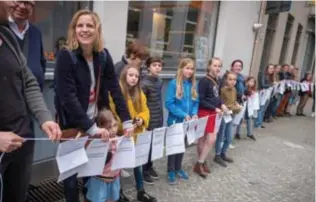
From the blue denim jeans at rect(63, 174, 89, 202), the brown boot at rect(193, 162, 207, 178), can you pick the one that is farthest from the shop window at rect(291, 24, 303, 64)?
the blue denim jeans at rect(63, 174, 89, 202)

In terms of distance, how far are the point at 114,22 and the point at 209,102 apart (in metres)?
1.81

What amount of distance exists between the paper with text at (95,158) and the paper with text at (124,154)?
15 centimetres

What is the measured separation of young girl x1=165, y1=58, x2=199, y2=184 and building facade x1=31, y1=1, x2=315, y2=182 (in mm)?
1286

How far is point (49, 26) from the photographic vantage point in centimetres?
447

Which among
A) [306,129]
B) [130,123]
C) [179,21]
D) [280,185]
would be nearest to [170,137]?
[130,123]

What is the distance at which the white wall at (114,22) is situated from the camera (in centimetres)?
442

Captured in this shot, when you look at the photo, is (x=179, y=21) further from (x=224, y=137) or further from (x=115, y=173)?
(x=115, y=173)

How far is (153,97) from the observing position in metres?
3.57

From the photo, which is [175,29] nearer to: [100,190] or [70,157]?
[100,190]

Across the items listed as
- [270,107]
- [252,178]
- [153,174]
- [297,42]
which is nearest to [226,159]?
[252,178]

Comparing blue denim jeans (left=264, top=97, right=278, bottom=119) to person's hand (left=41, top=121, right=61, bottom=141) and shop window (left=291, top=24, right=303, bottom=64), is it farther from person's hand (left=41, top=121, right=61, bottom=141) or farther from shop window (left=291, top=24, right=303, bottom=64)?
shop window (left=291, top=24, right=303, bottom=64)

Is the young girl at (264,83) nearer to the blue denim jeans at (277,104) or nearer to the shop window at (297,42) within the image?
the blue denim jeans at (277,104)

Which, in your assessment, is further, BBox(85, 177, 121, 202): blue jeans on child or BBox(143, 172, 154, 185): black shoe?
BBox(143, 172, 154, 185): black shoe

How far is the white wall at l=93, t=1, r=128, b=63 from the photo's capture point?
442cm
